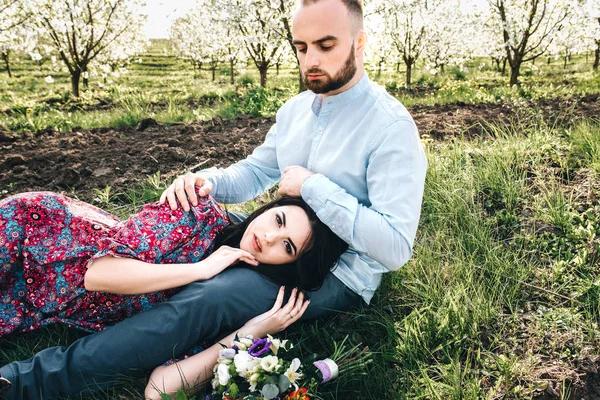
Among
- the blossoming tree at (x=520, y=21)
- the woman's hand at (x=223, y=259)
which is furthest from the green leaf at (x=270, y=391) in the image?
the blossoming tree at (x=520, y=21)

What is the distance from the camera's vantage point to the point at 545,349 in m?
2.07

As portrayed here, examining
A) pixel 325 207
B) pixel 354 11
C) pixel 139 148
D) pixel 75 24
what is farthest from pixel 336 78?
pixel 75 24

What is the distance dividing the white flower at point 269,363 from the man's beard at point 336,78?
133cm

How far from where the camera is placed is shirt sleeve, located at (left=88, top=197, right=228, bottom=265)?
189cm

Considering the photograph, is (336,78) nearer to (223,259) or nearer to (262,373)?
(223,259)

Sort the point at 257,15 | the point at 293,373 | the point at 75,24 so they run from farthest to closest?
1. the point at 75,24
2. the point at 257,15
3. the point at 293,373

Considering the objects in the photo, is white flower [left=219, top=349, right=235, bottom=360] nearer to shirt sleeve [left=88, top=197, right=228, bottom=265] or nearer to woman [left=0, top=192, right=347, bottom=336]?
woman [left=0, top=192, right=347, bottom=336]

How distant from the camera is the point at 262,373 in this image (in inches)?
61.4

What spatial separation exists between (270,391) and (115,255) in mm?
840

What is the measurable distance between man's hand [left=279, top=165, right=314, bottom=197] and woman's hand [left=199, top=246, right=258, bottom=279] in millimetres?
374

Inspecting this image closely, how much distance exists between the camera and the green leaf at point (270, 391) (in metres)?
1.50

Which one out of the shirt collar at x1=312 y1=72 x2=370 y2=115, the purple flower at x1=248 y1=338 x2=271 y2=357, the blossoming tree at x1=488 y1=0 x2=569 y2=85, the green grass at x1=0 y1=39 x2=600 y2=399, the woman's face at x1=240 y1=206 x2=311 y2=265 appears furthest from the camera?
the blossoming tree at x1=488 y1=0 x2=569 y2=85

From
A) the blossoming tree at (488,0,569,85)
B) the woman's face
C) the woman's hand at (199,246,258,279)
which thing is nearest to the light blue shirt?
the woman's face

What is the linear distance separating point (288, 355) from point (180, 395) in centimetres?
42
